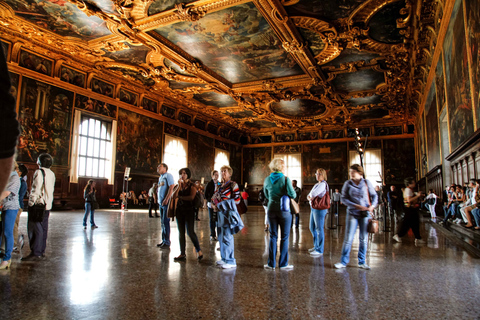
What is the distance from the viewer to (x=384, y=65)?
16344mm

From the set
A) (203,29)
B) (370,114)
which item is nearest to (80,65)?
(203,29)

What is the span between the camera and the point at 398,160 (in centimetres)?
2698

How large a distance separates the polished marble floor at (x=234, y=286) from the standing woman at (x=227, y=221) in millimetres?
210

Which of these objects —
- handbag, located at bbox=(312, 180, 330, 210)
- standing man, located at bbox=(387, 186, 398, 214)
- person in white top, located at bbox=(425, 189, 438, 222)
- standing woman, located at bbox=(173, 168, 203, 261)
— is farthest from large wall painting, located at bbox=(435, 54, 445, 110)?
standing woman, located at bbox=(173, 168, 203, 261)

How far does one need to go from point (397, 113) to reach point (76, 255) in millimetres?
25477

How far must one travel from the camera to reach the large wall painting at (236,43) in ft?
40.0

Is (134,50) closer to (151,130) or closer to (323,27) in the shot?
(151,130)

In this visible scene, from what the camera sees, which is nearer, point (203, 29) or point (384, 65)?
point (203, 29)

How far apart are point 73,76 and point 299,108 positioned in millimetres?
15768

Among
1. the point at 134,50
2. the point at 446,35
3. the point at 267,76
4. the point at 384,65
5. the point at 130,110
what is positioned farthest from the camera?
the point at 130,110

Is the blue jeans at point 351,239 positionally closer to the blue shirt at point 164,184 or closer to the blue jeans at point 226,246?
the blue jeans at point 226,246

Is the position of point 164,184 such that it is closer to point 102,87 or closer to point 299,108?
point 102,87

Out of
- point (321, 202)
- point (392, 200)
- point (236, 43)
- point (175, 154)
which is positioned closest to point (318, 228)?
point (321, 202)

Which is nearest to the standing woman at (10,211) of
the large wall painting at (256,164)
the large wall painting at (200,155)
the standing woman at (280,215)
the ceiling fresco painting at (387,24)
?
the standing woman at (280,215)
